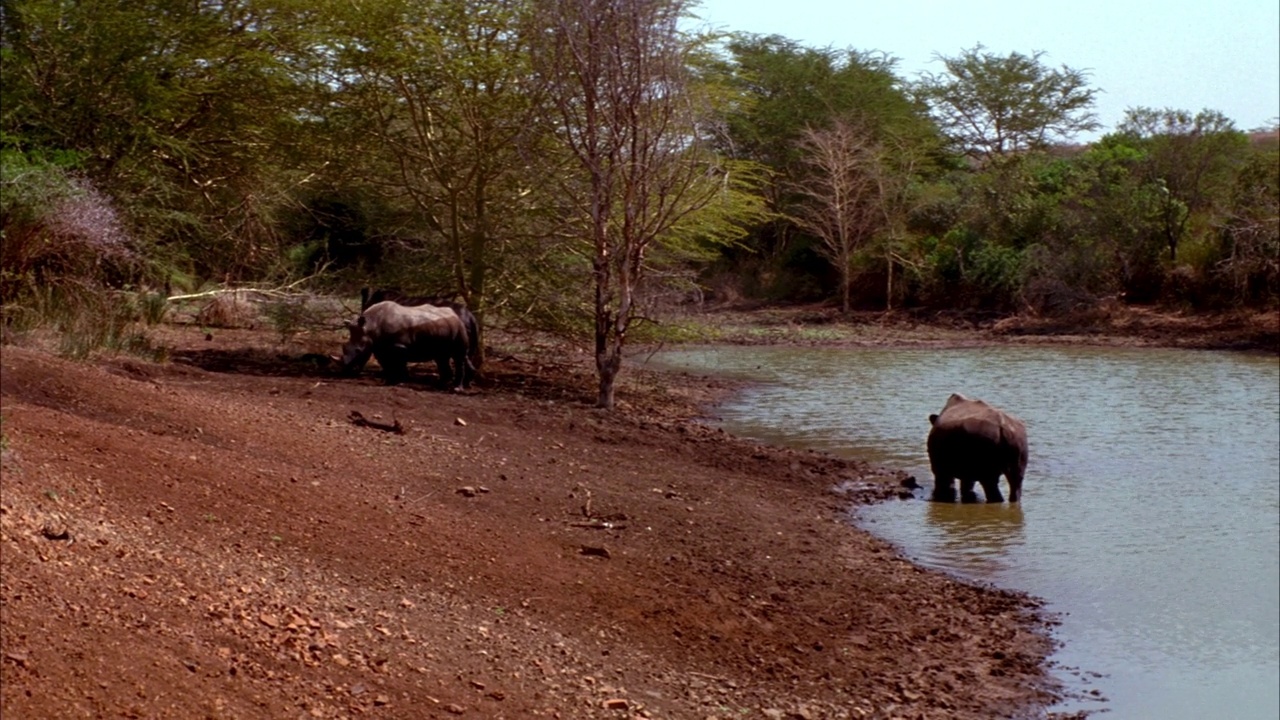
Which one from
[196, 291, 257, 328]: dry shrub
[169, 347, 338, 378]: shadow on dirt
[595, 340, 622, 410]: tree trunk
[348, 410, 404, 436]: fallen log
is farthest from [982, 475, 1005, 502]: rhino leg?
A: [196, 291, 257, 328]: dry shrub

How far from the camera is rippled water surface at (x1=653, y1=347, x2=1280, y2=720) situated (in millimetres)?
8172

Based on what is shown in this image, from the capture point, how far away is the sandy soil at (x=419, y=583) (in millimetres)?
5926

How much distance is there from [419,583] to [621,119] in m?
9.63

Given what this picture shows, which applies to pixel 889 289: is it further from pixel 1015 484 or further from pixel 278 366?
pixel 1015 484

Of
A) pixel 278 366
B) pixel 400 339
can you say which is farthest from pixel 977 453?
pixel 278 366

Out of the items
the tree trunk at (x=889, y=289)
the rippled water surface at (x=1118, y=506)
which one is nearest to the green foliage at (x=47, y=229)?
the rippled water surface at (x=1118, y=506)

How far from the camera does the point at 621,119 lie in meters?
16.4

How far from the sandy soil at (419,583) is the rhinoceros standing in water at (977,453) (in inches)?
37.3

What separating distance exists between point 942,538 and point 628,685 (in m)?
5.53

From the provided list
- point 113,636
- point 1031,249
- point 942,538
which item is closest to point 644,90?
point 942,538

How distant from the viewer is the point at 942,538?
1194 cm

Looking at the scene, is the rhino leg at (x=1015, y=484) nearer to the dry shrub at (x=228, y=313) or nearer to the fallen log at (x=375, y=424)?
the fallen log at (x=375, y=424)

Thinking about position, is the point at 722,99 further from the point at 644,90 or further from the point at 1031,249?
the point at 1031,249

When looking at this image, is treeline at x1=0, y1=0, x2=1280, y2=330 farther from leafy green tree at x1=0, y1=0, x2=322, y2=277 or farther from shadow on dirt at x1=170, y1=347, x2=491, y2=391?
shadow on dirt at x1=170, y1=347, x2=491, y2=391
